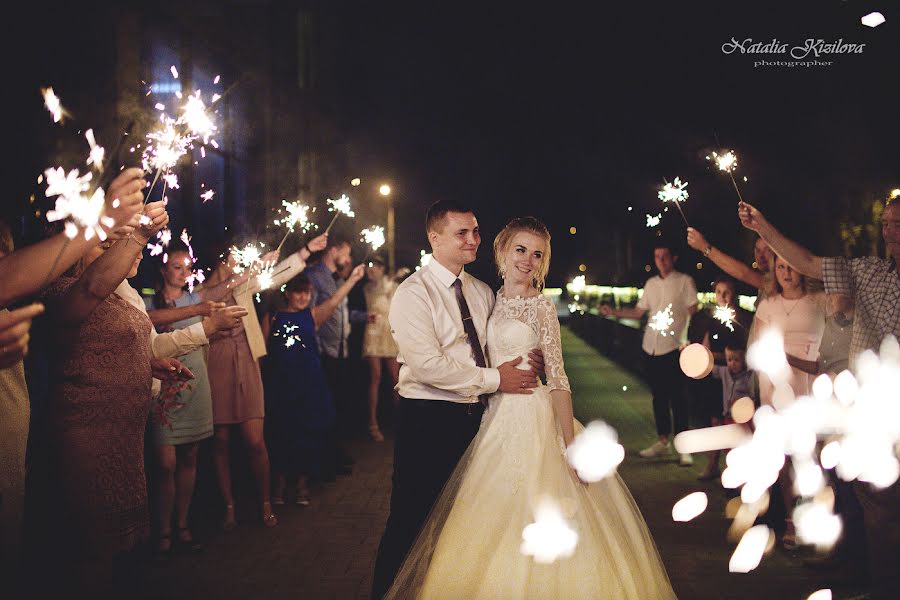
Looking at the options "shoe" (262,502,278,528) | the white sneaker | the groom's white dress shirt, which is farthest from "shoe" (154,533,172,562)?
the white sneaker

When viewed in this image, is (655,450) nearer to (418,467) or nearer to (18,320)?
(418,467)

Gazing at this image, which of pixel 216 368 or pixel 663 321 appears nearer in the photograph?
pixel 216 368

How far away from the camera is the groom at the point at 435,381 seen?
3885 mm

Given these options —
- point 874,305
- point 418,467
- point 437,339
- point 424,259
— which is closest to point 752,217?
point 874,305

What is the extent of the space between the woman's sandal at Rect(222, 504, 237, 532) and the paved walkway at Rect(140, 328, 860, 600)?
8 cm

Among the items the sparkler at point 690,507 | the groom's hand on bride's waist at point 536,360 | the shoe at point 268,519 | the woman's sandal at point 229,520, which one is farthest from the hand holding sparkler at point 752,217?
the woman's sandal at point 229,520

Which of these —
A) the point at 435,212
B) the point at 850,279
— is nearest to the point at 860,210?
the point at 850,279

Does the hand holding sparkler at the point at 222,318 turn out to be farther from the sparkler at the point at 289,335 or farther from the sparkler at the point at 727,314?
the sparkler at the point at 727,314

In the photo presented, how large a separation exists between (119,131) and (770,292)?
19.0 ft

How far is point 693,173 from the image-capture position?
49.4 ft

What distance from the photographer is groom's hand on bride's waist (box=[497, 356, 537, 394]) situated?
3871 mm

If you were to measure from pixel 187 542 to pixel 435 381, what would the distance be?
2856 millimetres

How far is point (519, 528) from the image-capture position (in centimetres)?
361

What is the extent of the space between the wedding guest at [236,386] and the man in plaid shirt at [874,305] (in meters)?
3.86
